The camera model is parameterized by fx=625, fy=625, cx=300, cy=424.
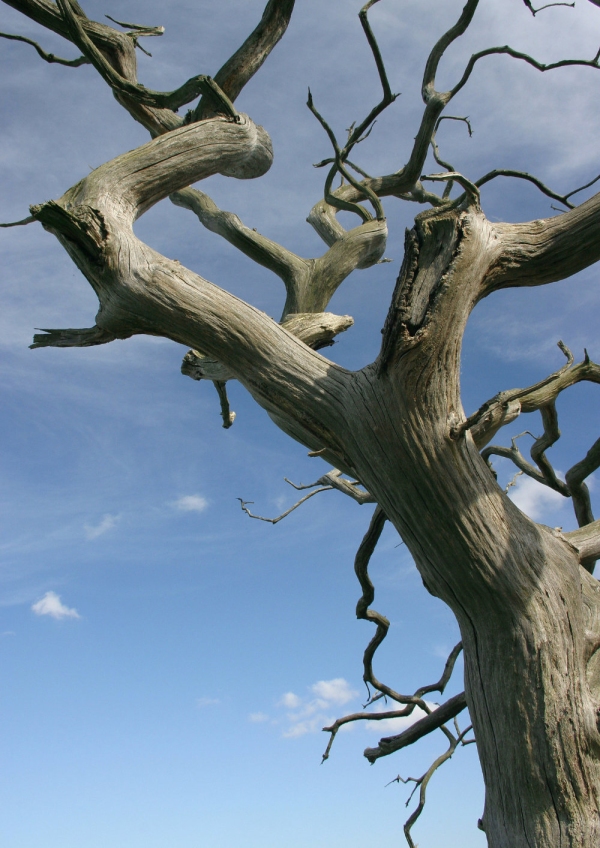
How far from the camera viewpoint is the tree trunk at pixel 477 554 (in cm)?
213

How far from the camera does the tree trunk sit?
6.98ft

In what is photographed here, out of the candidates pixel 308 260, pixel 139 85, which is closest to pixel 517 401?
pixel 308 260

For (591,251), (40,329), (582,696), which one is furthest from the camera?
(40,329)

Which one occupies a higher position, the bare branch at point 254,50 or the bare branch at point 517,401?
the bare branch at point 254,50

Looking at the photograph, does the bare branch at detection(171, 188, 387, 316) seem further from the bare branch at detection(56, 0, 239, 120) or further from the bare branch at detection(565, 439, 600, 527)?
the bare branch at detection(565, 439, 600, 527)

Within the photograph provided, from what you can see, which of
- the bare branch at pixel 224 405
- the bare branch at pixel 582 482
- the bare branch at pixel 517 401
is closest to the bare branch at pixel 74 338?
the bare branch at pixel 224 405

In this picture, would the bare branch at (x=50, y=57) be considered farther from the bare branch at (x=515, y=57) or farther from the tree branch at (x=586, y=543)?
the tree branch at (x=586, y=543)

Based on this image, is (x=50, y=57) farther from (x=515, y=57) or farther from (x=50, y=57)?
(x=515, y=57)

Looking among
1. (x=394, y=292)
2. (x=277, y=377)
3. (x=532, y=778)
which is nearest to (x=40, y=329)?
(x=277, y=377)

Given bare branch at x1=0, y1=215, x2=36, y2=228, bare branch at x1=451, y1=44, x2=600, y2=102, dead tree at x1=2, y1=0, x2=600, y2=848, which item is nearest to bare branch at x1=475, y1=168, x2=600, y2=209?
dead tree at x1=2, y1=0, x2=600, y2=848

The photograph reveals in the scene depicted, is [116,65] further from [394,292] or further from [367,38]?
[394,292]

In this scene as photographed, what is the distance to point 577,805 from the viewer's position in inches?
81.6

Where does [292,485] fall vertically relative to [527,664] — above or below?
above

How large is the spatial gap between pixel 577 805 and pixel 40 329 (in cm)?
285
